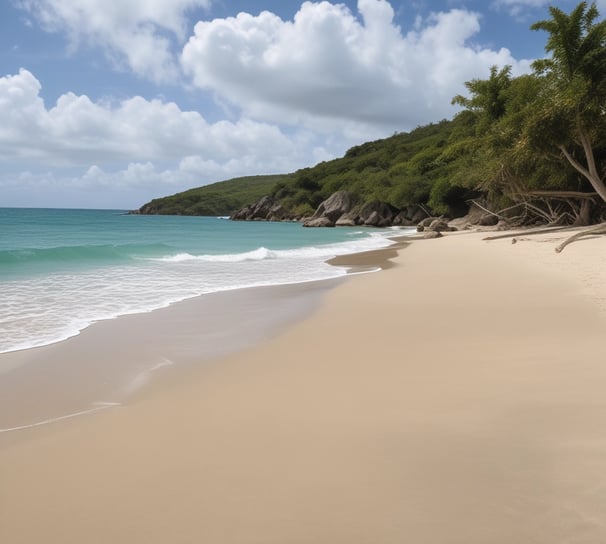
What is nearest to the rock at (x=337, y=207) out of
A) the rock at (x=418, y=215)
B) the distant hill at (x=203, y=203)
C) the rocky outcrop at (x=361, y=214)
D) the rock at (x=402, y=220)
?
the rocky outcrop at (x=361, y=214)

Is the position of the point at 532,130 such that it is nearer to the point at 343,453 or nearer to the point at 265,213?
the point at 343,453

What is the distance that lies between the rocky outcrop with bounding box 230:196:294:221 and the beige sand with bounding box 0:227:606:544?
88376 millimetres

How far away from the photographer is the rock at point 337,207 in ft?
220

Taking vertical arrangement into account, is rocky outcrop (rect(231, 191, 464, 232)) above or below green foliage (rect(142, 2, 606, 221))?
below

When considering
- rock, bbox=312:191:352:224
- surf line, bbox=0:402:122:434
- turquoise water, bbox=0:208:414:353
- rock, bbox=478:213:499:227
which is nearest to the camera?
surf line, bbox=0:402:122:434

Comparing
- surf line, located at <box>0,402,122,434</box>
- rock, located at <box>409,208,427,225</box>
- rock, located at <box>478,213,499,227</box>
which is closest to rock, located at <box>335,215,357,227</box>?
rock, located at <box>409,208,427,225</box>

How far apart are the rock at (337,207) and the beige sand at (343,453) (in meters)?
62.0

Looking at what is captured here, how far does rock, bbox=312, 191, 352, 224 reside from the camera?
67.0 metres

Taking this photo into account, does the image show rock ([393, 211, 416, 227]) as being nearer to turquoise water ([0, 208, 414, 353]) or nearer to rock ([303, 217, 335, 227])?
rock ([303, 217, 335, 227])

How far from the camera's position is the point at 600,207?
28.3 metres

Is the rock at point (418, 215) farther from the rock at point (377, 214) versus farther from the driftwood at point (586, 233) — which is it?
the driftwood at point (586, 233)

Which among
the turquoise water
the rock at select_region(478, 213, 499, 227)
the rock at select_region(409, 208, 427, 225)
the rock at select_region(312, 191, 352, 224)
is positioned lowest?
the turquoise water

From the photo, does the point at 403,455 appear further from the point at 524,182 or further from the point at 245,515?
the point at 524,182

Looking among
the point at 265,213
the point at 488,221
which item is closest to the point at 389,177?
the point at 488,221
